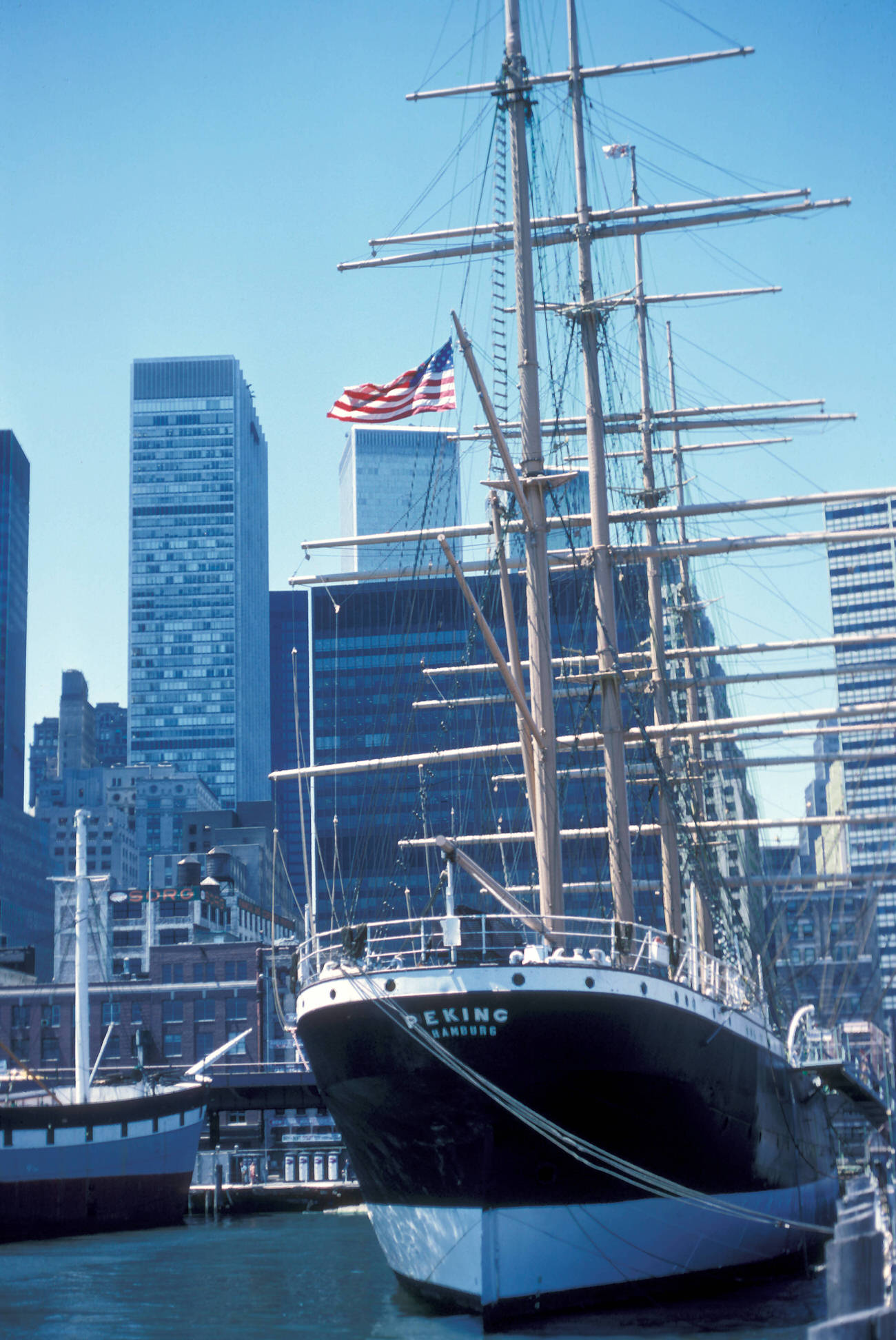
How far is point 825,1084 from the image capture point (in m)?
40.6

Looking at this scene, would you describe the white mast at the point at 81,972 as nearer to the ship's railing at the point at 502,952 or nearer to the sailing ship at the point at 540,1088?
the sailing ship at the point at 540,1088

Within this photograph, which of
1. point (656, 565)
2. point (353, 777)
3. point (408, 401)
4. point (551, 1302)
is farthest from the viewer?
point (353, 777)

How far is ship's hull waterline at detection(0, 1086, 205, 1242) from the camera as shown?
48219 millimetres

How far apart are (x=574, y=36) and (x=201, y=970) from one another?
65.1 m

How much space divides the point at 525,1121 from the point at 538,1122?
235 millimetres

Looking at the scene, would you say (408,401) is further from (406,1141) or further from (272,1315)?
(272,1315)

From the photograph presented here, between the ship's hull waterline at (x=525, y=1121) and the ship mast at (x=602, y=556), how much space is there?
296 inches

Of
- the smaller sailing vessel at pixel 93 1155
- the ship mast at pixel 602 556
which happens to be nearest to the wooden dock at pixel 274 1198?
the smaller sailing vessel at pixel 93 1155

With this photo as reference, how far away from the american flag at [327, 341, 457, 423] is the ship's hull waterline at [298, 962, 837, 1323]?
1282cm

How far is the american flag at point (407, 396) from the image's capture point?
33312 mm

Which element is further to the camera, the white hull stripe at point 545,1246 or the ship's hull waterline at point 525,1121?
the ship's hull waterline at point 525,1121

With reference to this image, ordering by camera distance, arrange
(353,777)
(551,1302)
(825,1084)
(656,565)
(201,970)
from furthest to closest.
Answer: (353,777) < (201,970) < (656,565) < (825,1084) < (551,1302)

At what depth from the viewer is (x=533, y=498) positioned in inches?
1374

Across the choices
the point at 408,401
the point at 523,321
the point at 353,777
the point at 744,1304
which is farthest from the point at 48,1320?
the point at 353,777
